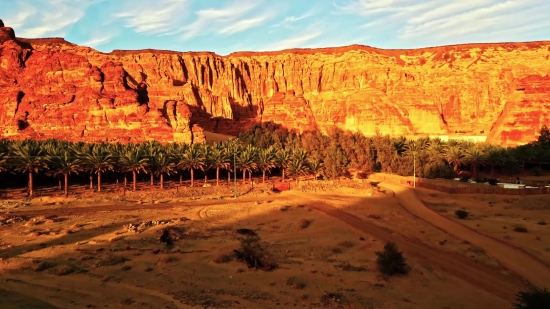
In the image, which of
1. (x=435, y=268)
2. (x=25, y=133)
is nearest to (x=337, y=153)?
(x=435, y=268)

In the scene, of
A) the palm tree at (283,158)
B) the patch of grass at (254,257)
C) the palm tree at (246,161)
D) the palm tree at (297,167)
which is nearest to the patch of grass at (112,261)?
the patch of grass at (254,257)

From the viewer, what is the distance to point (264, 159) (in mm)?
60031

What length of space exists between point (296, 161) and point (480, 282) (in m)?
41.6

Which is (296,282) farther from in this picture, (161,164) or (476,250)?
(161,164)

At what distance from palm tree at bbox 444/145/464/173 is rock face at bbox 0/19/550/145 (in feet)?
122

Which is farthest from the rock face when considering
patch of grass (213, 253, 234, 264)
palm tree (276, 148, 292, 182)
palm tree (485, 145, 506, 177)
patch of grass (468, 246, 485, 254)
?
patch of grass (468, 246, 485, 254)

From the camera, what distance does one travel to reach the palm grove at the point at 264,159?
48234mm

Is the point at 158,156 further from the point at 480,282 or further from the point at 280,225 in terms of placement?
the point at 480,282

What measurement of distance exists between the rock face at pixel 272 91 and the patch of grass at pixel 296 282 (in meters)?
67.6

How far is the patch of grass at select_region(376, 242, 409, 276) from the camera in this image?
2186 cm

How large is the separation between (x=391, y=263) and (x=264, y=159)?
3916 centimetres

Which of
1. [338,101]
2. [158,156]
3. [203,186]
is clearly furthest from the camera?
[338,101]

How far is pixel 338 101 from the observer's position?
127 m

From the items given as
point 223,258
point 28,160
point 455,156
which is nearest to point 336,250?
point 223,258
